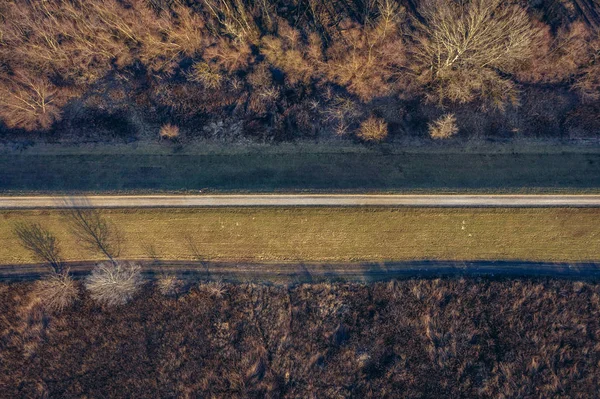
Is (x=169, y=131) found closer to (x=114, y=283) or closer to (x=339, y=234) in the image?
(x=114, y=283)

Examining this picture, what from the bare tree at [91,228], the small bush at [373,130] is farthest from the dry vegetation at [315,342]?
the small bush at [373,130]

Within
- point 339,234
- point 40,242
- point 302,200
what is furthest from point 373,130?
point 40,242

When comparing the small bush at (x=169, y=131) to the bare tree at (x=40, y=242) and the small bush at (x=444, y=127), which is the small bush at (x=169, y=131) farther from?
the small bush at (x=444, y=127)

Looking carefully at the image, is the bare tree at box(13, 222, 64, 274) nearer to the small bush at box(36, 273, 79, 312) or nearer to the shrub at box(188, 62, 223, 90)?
the small bush at box(36, 273, 79, 312)

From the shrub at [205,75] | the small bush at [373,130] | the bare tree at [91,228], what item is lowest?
the bare tree at [91,228]

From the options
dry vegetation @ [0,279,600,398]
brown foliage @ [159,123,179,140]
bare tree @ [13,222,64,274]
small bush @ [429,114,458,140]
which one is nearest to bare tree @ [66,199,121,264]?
bare tree @ [13,222,64,274]

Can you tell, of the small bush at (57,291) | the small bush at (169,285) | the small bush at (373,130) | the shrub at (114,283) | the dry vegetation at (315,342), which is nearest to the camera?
the dry vegetation at (315,342)
